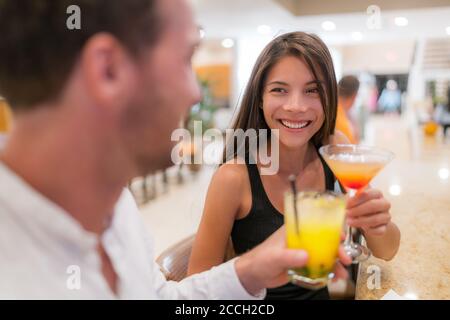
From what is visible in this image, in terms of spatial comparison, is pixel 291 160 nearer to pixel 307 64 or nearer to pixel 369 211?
pixel 307 64

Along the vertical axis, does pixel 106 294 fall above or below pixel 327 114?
below

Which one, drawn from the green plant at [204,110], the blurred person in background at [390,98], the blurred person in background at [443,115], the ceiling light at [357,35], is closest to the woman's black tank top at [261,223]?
the green plant at [204,110]

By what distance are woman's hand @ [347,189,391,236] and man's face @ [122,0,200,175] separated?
51 cm

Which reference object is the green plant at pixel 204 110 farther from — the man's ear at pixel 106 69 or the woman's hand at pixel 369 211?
the man's ear at pixel 106 69

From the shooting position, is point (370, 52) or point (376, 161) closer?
point (376, 161)

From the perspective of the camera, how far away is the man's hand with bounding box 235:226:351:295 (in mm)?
742

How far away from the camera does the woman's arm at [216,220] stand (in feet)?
4.09

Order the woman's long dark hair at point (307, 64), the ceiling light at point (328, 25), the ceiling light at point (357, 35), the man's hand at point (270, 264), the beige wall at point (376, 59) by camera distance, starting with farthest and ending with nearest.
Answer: the beige wall at point (376, 59) < the ceiling light at point (357, 35) < the ceiling light at point (328, 25) < the woman's long dark hair at point (307, 64) < the man's hand at point (270, 264)

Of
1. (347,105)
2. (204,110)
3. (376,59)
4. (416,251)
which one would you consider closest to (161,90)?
(416,251)

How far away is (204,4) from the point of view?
5742 mm

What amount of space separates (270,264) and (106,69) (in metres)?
0.48
